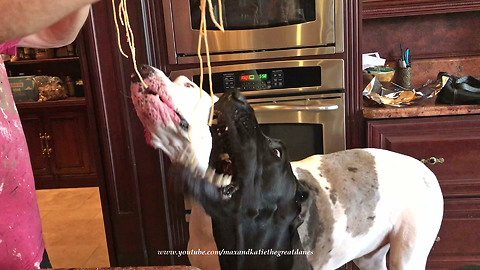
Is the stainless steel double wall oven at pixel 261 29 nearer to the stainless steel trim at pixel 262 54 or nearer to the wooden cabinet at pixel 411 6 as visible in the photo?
the stainless steel trim at pixel 262 54

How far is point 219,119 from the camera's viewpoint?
63cm

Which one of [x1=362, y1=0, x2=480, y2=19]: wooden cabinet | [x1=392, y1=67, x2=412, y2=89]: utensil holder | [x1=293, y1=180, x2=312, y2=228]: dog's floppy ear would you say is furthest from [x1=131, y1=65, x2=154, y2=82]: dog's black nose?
[x1=392, y1=67, x2=412, y2=89]: utensil holder

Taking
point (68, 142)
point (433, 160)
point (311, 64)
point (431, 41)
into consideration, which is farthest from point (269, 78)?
point (68, 142)

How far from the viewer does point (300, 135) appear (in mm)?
1595

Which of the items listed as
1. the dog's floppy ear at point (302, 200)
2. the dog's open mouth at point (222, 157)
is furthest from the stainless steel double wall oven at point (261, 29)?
the dog's open mouth at point (222, 157)

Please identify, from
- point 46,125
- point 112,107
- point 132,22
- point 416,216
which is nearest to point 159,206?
point 112,107

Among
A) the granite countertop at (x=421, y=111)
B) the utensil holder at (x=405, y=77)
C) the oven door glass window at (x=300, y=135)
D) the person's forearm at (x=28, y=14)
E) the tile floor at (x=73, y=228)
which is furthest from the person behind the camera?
the tile floor at (x=73, y=228)

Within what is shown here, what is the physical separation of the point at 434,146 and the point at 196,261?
3.61 feet

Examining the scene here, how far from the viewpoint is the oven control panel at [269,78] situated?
153cm

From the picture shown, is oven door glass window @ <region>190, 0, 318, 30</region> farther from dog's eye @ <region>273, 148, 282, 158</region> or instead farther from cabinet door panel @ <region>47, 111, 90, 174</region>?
cabinet door panel @ <region>47, 111, 90, 174</region>

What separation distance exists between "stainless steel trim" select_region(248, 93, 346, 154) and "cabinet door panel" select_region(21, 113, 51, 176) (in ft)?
8.60

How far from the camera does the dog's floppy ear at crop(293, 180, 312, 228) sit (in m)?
0.76

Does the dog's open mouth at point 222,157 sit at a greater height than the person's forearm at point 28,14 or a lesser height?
lesser

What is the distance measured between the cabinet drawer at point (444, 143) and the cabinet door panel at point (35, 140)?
3.00m
